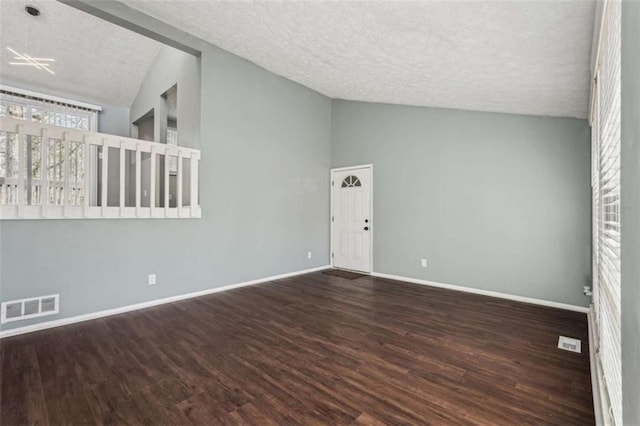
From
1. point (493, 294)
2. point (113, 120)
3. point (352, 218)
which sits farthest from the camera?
point (113, 120)

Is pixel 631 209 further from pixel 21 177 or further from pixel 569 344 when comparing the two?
pixel 21 177

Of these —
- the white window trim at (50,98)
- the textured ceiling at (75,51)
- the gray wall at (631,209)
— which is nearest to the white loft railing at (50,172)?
the textured ceiling at (75,51)

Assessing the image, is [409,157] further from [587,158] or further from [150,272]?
[150,272]

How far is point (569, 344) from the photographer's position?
107 inches

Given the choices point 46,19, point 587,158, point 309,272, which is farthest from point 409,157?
point 46,19

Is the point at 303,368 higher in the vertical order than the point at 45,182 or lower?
lower

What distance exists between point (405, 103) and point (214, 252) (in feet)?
12.4

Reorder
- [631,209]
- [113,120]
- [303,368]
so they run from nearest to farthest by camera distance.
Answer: [631,209]
[303,368]
[113,120]

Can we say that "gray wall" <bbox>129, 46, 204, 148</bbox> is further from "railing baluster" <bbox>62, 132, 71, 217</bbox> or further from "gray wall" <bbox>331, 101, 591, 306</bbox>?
"gray wall" <bbox>331, 101, 591, 306</bbox>

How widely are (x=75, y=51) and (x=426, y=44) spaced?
5.89 meters

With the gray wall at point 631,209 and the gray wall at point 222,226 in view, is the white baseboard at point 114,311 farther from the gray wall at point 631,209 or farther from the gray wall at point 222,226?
the gray wall at point 631,209

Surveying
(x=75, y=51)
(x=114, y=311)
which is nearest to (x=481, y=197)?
(x=114, y=311)

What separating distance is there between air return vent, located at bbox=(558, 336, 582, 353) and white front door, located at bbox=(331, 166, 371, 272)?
3.08 metres

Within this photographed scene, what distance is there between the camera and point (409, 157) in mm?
5086
